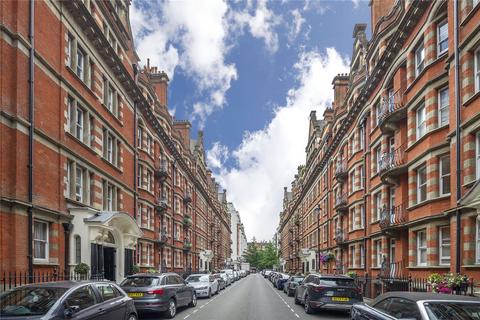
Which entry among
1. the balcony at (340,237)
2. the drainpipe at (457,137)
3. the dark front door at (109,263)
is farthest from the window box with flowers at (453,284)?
the balcony at (340,237)

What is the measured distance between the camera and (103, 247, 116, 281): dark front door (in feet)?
76.5

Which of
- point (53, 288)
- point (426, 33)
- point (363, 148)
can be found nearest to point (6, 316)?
point (53, 288)

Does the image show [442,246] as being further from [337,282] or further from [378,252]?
[378,252]

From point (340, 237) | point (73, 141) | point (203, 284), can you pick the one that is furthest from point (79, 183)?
point (340, 237)

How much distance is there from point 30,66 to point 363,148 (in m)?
19.8

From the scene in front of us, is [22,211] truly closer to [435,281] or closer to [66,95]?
[66,95]

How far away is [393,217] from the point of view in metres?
21.4

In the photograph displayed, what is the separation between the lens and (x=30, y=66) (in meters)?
15.2

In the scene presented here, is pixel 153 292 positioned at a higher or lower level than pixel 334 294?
higher

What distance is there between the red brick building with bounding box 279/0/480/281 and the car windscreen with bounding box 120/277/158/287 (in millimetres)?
9681

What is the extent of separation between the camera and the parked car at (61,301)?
7.78 m

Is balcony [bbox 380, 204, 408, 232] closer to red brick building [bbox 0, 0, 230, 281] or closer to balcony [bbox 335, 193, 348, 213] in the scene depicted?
balcony [bbox 335, 193, 348, 213]

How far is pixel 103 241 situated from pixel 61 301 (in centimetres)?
1365

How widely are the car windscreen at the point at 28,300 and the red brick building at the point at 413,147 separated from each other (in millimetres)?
9573
